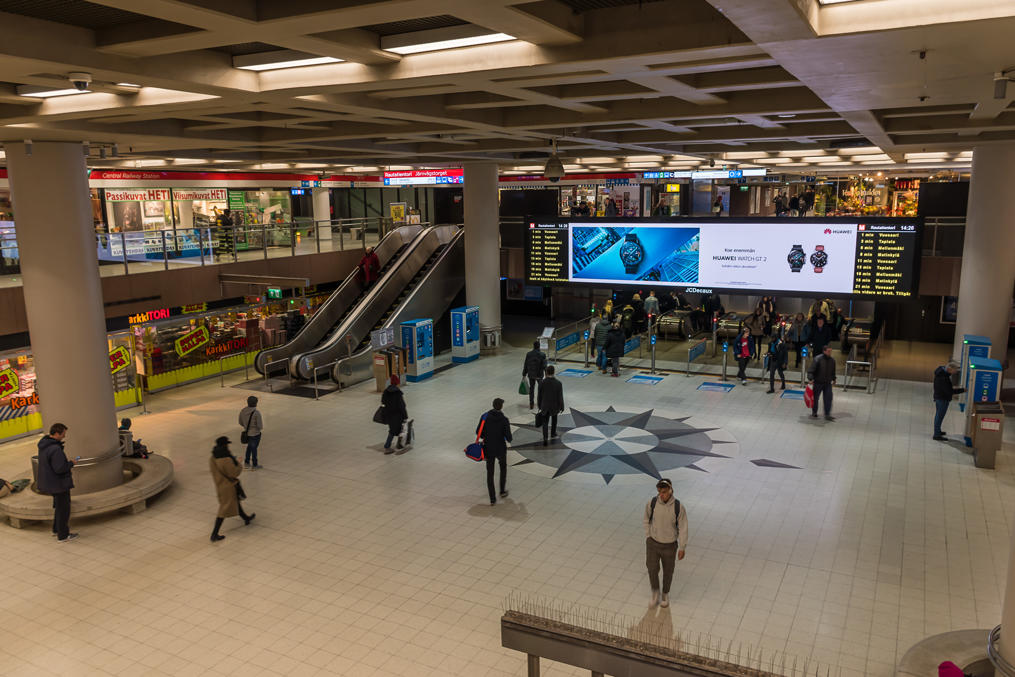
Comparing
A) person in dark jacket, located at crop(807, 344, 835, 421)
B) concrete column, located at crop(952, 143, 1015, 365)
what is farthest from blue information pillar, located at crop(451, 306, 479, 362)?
concrete column, located at crop(952, 143, 1015, 365)

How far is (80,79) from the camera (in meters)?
5.55

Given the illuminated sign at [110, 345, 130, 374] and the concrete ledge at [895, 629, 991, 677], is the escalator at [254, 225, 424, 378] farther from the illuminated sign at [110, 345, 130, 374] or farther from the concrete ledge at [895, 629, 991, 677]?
the concrete ledge at [895, 629, 991, 677]

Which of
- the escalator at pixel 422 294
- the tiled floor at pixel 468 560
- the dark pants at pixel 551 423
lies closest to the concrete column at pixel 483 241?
the escalator at pixel 422 294

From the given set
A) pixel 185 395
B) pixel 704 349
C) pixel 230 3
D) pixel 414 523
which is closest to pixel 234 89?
pixel 230 3

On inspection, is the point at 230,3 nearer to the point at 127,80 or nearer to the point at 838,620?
the point at 127,80

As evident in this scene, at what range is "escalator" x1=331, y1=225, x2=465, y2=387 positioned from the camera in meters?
19.2

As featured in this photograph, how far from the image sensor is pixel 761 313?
18594mm

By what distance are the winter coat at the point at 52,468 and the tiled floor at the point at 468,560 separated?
32.9 inches

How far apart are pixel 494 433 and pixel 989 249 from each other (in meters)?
11.8

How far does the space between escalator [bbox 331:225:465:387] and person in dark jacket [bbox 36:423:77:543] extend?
27.3 ft

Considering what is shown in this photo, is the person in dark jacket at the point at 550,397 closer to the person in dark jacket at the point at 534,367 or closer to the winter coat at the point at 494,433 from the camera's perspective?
the person in dark jacket at the point at 534,367

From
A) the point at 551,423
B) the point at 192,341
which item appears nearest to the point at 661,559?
the point at 551,423

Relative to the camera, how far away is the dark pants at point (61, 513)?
9.41m

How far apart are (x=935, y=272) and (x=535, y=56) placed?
49.8 ft
